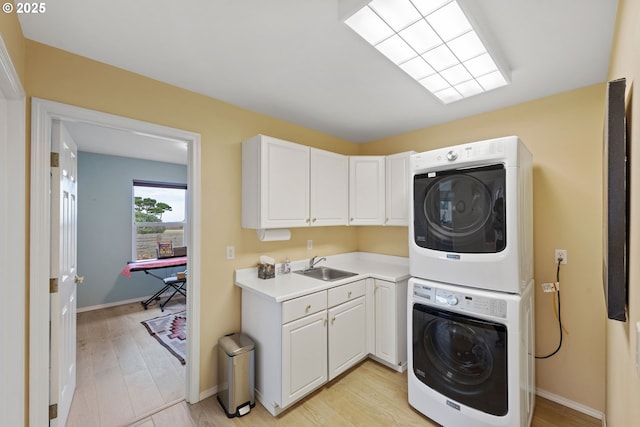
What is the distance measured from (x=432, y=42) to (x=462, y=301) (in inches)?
62.8

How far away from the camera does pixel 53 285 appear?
1626mm

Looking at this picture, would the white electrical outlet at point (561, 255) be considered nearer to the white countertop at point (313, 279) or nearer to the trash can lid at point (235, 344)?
the white countertop at point (313, 279)

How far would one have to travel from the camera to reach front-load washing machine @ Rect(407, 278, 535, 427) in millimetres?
1613

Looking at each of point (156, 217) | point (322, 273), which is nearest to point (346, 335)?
point (322, 273)

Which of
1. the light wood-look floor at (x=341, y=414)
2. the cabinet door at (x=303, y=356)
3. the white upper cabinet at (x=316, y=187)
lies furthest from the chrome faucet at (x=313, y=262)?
the light wood-look floor at (x=341, y=414)

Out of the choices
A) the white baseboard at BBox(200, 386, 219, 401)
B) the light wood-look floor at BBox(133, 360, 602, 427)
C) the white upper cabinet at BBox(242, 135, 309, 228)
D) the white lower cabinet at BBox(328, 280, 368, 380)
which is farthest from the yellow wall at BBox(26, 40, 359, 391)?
the white lower cabinet at BBox(328, 280, 368, 380)

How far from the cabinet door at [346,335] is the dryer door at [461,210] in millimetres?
904

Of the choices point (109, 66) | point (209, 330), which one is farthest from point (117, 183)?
point (209, 330)

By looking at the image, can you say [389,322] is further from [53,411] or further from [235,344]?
[53,411]

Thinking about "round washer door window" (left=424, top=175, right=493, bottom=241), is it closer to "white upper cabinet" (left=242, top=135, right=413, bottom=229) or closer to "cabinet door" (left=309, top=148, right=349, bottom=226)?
"white upper cabinet" (left=242, top=135, right=413, bottom=229)

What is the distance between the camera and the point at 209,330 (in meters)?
2.20

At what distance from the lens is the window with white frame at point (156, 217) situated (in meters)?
4.68

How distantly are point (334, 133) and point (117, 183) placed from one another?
3.76m

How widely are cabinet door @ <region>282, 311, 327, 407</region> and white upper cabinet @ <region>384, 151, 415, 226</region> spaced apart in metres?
1.29
